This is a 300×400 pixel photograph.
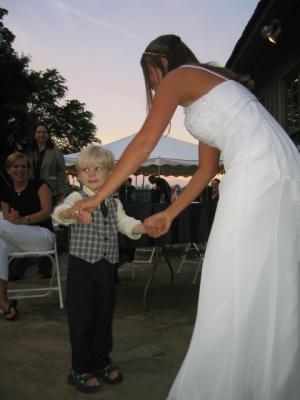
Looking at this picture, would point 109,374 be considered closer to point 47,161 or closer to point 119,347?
point 119,347

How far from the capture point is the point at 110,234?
94.8 inches

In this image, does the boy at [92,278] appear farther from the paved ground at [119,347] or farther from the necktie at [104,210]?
the paved ground at [119,347]

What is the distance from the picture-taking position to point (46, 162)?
5.81 metres

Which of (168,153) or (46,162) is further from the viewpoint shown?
(168,153)

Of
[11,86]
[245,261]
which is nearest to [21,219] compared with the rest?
[245,261]

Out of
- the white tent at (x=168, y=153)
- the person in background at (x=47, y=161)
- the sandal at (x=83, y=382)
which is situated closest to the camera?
the sandal at (x=83, y=382)

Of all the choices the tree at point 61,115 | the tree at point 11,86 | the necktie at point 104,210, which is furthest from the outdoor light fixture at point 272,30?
the tree at point 61,115

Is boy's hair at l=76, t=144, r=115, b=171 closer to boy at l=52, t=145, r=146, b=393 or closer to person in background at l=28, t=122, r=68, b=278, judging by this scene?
boy at l=52, t=145, r=146, b=393

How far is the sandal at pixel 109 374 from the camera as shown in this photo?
2.38 meters

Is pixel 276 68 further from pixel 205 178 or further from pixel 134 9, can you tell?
pixel 205 178

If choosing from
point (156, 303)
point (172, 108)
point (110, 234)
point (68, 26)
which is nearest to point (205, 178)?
point (172, 108)

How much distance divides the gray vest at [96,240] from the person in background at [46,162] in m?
3.44

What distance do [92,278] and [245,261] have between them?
1.05m

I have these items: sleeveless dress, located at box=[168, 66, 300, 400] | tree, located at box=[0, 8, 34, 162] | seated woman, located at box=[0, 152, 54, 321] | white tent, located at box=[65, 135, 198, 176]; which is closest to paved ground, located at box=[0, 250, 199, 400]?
seated woman, located at box=[0, 152, 54, 321]
